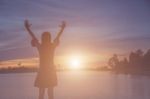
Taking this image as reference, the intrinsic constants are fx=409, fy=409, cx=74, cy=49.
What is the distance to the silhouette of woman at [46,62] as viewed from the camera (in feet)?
32.5

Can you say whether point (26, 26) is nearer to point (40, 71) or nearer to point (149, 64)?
point (40, 71)

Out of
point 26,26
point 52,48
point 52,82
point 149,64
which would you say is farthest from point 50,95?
point 149,64

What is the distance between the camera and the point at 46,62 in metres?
10.0

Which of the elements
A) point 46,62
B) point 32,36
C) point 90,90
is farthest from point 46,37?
point 90,90

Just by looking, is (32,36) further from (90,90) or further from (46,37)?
(90,90)

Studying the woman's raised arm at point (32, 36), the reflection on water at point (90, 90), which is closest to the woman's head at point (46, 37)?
the woman's raised arm at point (32, 36)

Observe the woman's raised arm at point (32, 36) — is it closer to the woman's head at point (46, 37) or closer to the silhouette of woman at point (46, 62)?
the silhouette of woman at point (46, 62)

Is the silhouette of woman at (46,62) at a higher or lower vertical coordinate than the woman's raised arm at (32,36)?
lower

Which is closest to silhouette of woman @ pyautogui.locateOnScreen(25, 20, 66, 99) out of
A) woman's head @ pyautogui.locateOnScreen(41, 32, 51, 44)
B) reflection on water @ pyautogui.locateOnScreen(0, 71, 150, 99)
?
woman's head @ pyautogui.locateOnScreen(41, 32, 51, 44)

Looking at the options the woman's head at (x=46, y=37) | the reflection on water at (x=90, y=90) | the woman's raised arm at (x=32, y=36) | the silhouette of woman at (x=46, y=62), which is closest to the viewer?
the woman's raised arm at (x=32, y=36)

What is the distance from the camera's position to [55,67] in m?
10.1

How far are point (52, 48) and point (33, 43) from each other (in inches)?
19.2

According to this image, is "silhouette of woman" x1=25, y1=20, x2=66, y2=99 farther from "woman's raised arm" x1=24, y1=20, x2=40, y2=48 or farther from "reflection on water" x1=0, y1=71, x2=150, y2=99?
"reflection on water" x1=0, y1=71, x2=150, y2=99

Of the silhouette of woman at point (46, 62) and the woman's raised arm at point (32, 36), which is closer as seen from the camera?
the woman's raised arm at point (32, 36)
